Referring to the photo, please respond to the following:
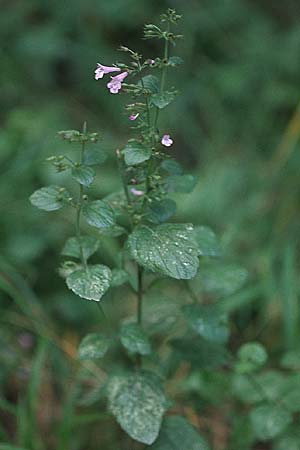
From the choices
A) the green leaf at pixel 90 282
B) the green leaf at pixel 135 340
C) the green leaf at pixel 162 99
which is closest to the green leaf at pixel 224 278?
→ the green leaf at pixel 135 340

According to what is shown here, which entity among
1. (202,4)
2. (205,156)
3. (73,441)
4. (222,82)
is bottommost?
(73,441)

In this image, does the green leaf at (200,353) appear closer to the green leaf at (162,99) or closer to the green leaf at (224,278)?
the green leaf at (224,278)

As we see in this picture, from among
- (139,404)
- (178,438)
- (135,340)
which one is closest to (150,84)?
(135,340)

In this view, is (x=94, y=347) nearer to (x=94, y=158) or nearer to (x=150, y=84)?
(x=94, y=158)

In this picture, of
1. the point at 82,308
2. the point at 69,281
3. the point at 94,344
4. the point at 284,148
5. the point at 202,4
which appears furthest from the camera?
the point at 202,4

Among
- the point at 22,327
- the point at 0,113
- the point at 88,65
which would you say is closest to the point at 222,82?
the point at 88,65

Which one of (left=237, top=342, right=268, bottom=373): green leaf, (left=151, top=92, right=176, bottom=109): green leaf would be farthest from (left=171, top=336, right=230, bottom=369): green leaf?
(left=151, top=92, right=176, bottom=109): green leaf

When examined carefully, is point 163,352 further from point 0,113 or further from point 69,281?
point 0,113

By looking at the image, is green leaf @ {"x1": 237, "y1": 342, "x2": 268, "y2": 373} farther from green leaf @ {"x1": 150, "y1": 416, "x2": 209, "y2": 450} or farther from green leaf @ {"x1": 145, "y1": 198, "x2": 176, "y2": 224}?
green leaf @ {"x1": 145, "y1": 198, "x2": 176, "y2": 224}
